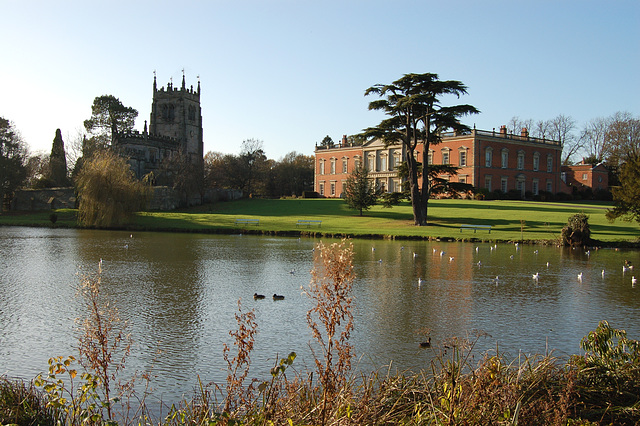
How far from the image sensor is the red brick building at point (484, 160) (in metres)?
68.6

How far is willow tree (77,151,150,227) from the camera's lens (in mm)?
40906

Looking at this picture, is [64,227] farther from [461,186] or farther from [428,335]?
[428,335]

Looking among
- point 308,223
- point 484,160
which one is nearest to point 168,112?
point 484,160

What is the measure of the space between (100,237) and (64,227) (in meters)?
11.0

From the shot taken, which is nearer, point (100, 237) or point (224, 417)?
point (224, 417)

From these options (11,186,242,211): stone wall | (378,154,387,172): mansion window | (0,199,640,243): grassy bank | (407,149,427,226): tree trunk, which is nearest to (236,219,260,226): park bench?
(0,199,640,243): grassy bank

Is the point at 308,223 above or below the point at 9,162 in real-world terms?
below

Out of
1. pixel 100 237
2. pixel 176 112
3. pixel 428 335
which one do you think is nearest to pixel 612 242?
pixel 428 335

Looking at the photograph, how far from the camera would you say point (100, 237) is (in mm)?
34094

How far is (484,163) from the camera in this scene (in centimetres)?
6875

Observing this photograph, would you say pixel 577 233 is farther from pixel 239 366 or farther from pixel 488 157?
pixel 488 157

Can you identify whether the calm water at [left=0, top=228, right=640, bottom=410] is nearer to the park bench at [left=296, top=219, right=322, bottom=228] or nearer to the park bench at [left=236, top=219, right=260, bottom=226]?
the park bench at [left=296, top=219, right=322, bottom=228]

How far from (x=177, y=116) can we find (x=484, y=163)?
4493cm

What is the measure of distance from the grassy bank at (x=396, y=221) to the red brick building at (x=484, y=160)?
30.8 feet
